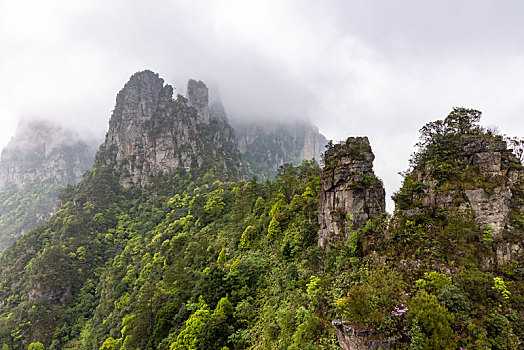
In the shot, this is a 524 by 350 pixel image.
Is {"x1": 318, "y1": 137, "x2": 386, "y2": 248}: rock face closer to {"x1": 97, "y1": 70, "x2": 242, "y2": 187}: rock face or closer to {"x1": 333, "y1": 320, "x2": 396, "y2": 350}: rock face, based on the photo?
{"x1": 333, "y1": 320, "x2": 396, "y2": 350}: rock face

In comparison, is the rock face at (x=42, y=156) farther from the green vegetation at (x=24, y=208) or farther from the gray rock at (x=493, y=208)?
the gray rock at (x=493, y=208)

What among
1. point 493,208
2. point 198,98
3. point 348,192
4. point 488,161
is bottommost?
point 493,208

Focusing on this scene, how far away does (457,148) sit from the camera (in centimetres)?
1656

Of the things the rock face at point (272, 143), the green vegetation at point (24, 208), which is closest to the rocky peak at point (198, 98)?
the rock face at point (272, 143)

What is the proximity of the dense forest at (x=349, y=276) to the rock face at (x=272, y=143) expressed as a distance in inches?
4459

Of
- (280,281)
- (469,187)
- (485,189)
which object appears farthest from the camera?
(280,281)

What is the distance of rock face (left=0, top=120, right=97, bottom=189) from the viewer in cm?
13925

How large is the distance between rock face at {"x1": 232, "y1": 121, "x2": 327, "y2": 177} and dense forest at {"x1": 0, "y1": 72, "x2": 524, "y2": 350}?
372 feet

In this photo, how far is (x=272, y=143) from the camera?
175 m

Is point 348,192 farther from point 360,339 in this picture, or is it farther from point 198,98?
point 198,98

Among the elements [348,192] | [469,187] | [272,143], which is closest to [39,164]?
[272,143]

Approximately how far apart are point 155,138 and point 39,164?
350 feet

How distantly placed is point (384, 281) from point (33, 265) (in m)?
65.1

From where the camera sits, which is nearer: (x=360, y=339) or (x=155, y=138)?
(x=360, y=339)
